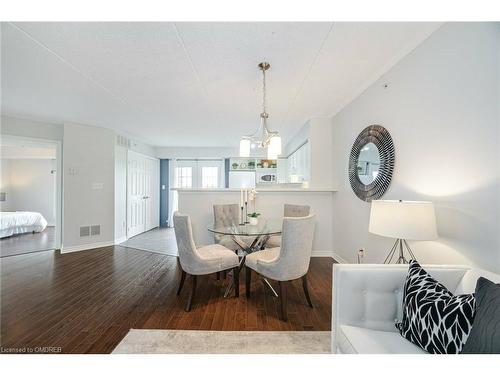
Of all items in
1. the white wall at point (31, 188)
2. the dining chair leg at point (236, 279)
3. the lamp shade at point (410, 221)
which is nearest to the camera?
the lamp shade at point (410, 221)

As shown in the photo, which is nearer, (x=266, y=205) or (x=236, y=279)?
(x=236, y=279)

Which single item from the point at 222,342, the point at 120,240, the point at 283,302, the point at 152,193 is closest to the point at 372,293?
the point at 283,302

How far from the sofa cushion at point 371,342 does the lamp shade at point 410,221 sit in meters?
0.59

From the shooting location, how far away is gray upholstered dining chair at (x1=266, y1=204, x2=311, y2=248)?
9.14ft

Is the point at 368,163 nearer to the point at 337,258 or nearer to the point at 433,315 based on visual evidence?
the point at 337,258

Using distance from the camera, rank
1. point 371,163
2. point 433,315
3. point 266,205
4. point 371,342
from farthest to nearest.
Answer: point 266,205
point 371,163
point 371,342
point 433,315

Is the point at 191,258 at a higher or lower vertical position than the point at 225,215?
lower

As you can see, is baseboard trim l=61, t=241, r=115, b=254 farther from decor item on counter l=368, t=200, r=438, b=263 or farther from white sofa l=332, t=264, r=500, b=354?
decor item on counter l=368, t=200, r=438, b=263

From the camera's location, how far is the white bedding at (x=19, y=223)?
483 cm

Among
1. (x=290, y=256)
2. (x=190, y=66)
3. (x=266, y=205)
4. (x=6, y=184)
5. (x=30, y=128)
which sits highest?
(x=190, y=66)

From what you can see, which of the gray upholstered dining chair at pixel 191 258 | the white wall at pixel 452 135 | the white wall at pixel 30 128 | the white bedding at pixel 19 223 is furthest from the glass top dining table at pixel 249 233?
the white bedding at pixel 19 223

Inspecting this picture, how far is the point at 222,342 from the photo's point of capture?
157 centimetres

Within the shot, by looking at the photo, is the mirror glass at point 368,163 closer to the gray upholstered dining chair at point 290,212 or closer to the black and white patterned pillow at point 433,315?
the gray upholstered dining chair at point 290,212

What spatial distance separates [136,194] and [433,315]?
5738 millimetres
